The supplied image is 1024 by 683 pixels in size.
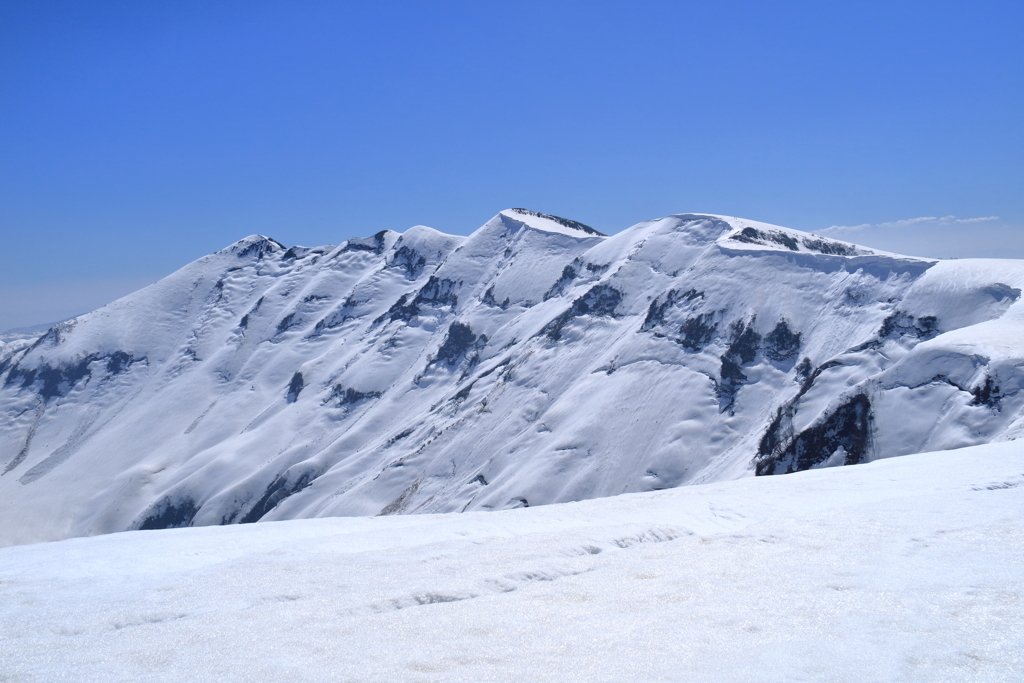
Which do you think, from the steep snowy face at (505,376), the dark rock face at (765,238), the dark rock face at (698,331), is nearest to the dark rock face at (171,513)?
the steep snowy face at (505,376)

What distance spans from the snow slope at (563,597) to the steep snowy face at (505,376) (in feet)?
119

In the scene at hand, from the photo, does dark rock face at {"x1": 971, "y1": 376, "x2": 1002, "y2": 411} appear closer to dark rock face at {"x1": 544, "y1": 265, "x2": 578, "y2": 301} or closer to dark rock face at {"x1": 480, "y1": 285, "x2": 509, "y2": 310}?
dark rock face at {"x1": 544, "y1": 265, "x2": 578, "y2": 301}

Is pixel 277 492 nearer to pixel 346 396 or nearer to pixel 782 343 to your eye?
pixel 346 396

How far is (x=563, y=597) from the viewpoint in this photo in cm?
1043

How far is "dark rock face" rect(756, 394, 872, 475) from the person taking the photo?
54875 millimetres

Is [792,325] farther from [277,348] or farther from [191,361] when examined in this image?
[191,361]

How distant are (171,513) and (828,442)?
10856cm

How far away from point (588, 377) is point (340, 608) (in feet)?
279

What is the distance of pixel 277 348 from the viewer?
6590 inches

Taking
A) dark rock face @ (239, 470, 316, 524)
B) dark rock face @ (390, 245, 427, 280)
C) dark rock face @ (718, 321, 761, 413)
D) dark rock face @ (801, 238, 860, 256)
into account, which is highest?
dark rock face @ (801, 238, 860, 256)

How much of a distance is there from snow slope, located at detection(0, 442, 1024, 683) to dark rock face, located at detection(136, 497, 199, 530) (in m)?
113

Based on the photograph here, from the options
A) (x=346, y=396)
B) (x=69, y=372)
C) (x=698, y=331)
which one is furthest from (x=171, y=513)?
(x=698, y=331)

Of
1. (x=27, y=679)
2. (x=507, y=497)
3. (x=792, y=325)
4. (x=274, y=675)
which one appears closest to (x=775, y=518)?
(x=274, y=675)

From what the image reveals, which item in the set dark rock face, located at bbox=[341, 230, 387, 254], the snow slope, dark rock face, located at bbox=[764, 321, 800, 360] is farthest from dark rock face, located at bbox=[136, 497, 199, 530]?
the snow slope
